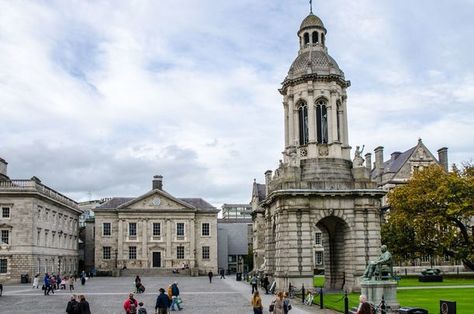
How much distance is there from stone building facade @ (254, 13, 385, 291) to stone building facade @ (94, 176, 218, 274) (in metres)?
45.8

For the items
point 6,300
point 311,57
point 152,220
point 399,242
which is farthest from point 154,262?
point 311,57

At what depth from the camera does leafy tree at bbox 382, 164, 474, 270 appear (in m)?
48.1

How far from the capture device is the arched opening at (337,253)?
32.2m

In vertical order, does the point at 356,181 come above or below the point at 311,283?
above

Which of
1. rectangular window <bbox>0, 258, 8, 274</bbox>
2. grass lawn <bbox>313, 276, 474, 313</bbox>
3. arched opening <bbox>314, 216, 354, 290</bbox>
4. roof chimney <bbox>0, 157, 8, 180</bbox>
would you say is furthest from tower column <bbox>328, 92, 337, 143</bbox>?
roof chimney <bbox>0, 157, 8, 180</bbox>

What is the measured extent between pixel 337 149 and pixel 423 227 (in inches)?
783

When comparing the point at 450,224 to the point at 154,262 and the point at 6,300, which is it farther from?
the point at 154,262

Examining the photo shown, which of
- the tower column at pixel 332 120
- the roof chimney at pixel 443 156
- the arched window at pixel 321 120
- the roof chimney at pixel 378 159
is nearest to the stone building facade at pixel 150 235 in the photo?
the roof chimney at pixel 378 159

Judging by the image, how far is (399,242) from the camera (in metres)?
51.0

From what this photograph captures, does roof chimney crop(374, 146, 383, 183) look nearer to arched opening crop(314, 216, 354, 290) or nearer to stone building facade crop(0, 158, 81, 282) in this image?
arched opening crop(314, 216, 354, 290)

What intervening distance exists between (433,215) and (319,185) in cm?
2068

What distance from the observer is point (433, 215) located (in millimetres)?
48750

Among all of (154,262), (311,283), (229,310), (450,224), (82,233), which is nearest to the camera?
(229,310)

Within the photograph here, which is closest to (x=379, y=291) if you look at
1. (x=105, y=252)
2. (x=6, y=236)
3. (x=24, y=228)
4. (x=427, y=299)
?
(x=427, y=299)
